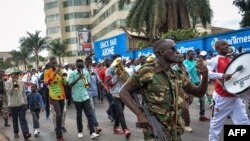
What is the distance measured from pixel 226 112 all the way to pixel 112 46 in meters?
20.7

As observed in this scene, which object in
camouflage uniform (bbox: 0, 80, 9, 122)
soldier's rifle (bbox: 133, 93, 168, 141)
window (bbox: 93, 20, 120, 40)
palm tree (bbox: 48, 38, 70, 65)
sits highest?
window (bbox: 93, 20, 120, 40)

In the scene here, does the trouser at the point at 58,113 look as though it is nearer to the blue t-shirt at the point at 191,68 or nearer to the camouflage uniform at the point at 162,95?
the blue t-shirt at the point at 191,68

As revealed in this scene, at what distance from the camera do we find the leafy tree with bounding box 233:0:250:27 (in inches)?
1250

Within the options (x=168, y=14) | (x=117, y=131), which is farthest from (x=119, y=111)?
(x=168, y=14)

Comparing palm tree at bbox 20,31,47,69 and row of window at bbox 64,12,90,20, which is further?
row of window at bbox 64,12,90,20

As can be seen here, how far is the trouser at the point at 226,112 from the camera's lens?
6.27 metres

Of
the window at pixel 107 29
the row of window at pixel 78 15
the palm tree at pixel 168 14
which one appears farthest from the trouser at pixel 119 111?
the row of window at pixel 78 15

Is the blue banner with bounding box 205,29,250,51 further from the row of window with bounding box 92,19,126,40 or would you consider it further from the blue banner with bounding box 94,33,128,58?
the row of window with bounding box 92,19,126,40

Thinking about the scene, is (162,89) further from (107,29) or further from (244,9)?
(107,29)

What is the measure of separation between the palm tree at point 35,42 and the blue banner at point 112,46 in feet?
161

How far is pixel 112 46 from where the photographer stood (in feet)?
88.1

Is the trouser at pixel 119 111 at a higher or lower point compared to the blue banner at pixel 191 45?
lower

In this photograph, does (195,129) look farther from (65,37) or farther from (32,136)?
(65,37)

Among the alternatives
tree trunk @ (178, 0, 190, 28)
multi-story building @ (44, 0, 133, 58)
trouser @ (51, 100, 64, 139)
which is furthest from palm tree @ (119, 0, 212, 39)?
multi-story building @ (44, 0, 133, 58)
